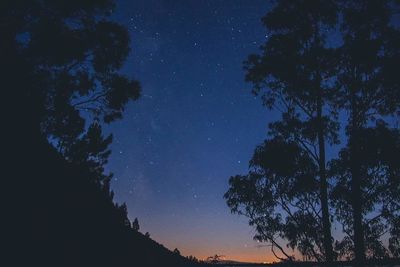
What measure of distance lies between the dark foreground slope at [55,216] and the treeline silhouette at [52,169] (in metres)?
0.02

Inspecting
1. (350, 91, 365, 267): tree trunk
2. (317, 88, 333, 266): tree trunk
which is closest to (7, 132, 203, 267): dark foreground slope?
(317, 88, 333, 266): tree trunk

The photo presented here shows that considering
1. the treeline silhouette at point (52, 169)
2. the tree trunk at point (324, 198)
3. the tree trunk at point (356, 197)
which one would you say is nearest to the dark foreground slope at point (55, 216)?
the treeline silhouette at point (52, 169)

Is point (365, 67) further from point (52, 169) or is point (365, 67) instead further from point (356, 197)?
point (52, 169)

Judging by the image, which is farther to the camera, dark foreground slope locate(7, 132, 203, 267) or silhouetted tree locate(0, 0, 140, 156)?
silhouetted tree locate(0, 0, 140, 156)

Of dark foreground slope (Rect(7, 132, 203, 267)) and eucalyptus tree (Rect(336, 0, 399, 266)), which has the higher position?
eucalyptus tree (Rect(336, 0, 399, 266))

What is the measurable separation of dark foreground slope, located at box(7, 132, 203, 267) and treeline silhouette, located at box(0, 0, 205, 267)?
0.02 m

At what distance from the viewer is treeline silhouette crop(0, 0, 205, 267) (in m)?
7.32

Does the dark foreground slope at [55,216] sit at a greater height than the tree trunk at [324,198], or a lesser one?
lesser

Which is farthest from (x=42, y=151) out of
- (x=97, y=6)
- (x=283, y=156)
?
(x=283, y=156)

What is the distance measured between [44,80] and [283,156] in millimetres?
11234

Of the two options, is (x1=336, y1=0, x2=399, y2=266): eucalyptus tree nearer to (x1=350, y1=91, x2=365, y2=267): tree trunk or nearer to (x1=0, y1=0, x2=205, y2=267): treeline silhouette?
(x1=350, y1=91, x2=365, y2=267): tree trunk

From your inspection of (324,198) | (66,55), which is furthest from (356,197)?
(66,55)

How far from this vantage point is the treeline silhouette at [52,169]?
24.0ft

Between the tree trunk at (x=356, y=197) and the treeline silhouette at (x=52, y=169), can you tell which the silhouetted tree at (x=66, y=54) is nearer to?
the treeline silhouette at (x=52, y=169)
